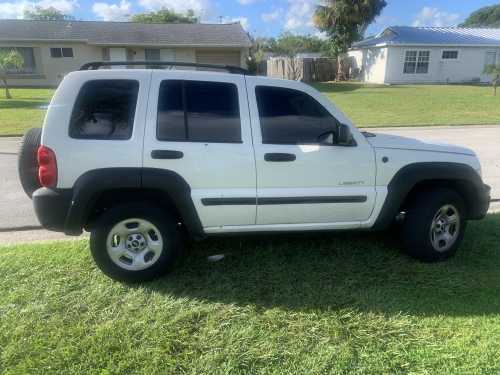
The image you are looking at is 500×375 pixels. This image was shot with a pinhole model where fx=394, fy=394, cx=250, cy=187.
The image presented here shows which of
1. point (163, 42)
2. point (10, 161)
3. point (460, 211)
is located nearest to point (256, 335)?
point (460, 211)

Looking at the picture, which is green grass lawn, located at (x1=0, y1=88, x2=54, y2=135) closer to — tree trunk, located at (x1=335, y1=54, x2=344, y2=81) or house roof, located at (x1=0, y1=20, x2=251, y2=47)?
house roof, located at (x1=0, y1=20, x2=251, y2=47)

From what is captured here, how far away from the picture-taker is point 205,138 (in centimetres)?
339

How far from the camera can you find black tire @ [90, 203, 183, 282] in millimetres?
3406

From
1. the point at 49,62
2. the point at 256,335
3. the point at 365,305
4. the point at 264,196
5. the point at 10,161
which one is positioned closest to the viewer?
the point at 256,335

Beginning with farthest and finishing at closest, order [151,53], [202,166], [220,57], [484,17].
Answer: [484,17] < [220,57] < [151,53] < [202,166]

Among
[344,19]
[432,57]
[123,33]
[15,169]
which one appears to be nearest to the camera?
[15,169]

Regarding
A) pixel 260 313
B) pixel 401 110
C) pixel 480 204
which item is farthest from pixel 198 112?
pixel 401 110

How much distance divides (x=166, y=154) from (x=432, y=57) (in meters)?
34.1

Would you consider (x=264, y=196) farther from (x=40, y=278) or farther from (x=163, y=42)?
(x=163, y=42)

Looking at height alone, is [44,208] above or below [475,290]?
above

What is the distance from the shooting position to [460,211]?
396 cm

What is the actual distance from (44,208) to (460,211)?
153 inches

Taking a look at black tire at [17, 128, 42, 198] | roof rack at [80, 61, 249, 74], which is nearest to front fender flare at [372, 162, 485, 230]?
roof rack at [80, 61, 249, 74]

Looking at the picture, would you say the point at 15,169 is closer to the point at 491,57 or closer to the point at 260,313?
the point at 260,313
